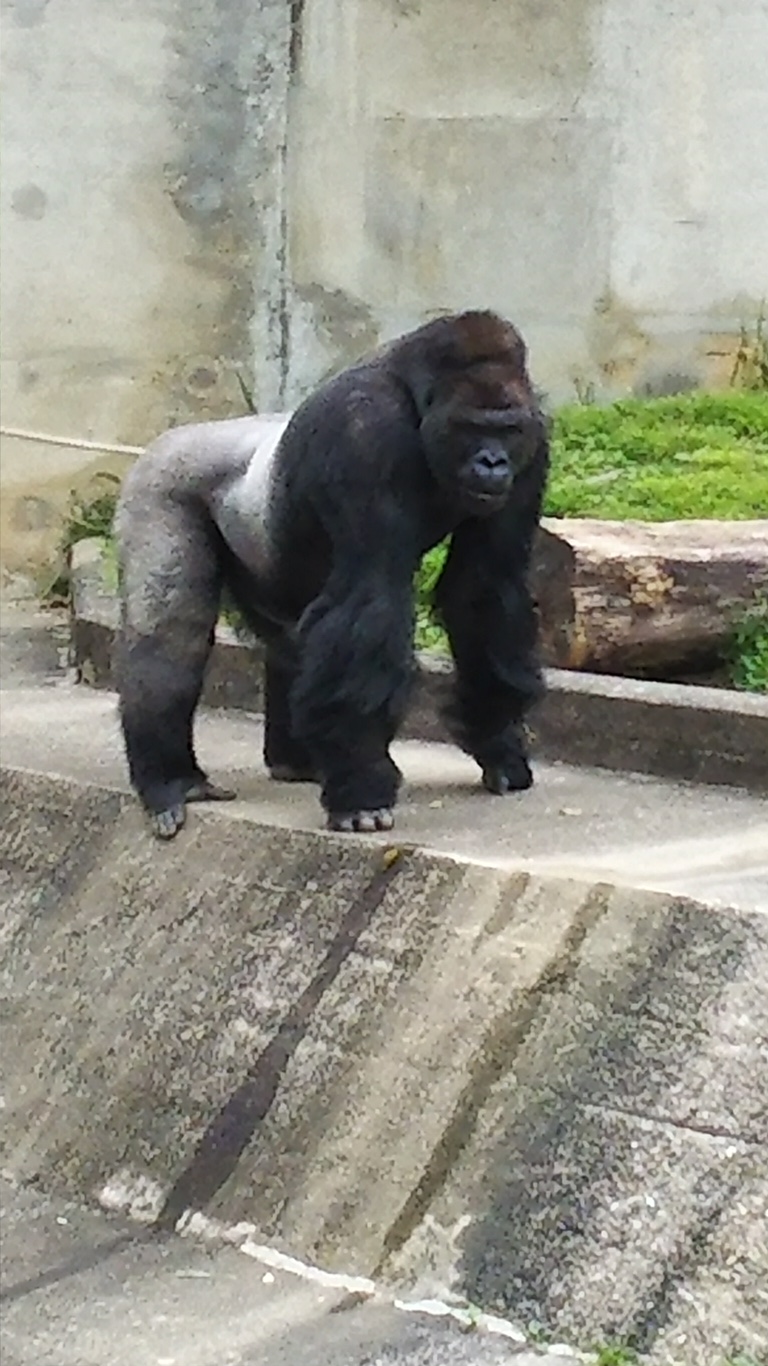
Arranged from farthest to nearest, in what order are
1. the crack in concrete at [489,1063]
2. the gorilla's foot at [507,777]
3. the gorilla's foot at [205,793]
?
the gorilla's foot at [507,777]
the gorilla's foot at [205,793]
the crack in concrete at [489,1063]

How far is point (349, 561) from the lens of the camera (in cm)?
345

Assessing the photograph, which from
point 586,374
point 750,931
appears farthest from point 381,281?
point 750,931

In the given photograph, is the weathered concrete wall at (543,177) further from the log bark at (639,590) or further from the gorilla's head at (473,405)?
the gorilla's head at (473,405)

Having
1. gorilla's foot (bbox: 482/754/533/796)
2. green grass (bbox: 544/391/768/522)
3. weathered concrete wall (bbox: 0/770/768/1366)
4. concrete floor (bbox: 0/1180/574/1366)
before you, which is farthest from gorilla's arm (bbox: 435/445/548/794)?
green grass (bbox: 544/391/768/522)

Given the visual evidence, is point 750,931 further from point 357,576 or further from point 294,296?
point 294,296

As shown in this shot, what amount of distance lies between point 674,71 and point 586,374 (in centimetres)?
110

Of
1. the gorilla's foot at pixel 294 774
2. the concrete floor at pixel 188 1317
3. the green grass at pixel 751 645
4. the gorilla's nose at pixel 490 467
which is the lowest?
the concrete floor at pixel 188 1317

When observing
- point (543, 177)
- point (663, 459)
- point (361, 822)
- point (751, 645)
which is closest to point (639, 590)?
point (751, 645)

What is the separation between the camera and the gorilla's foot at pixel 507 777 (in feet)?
12.8

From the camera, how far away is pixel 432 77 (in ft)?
22.7

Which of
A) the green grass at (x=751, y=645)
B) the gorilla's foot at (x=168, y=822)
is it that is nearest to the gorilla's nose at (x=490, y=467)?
the gorilla's foot at (x=168, y=822)

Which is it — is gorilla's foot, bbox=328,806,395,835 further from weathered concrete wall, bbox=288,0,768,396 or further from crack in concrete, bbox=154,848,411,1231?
weathered concrete wall, bbox=288,0,768,396

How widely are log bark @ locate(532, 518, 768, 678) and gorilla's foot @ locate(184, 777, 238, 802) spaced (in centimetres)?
97

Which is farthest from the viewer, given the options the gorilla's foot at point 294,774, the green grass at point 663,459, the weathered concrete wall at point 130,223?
the weathered concrete wall at point 130,223
